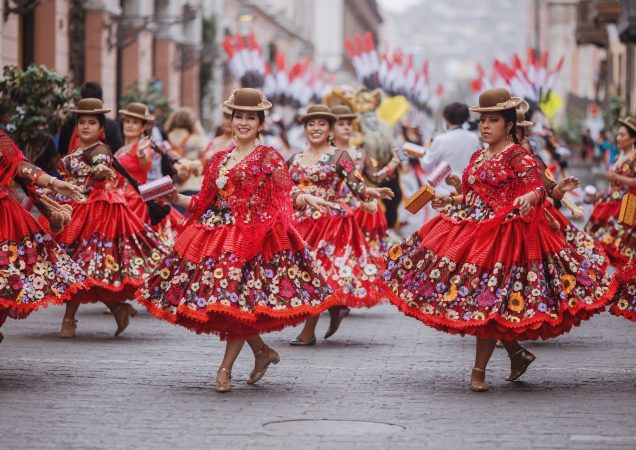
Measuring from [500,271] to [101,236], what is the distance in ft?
12.6

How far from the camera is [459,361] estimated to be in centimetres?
1055

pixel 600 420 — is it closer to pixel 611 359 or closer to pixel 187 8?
pixel 611 359

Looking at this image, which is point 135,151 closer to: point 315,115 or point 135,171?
point 135,171

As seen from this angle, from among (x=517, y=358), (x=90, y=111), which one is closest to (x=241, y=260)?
(x=517, y=358)

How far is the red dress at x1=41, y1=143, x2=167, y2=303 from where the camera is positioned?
37.8ft

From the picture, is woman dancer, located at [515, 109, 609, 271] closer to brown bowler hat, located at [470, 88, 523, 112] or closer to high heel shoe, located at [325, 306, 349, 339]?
brown bowler hat, located at [470, 88, 523, 112]

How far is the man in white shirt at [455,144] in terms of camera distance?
1520 centimetres

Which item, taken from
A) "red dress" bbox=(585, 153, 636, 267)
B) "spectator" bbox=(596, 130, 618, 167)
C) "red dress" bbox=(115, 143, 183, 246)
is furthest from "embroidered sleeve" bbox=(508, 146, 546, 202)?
"spectator" bbox=(596, 130, 618, 167)

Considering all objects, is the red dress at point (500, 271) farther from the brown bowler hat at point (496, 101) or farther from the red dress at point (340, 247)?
the red dress at point (340, 247)

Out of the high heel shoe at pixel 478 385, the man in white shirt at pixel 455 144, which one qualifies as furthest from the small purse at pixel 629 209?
the man in white shirt at pixel 455 144

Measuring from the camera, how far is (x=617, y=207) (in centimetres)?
1454

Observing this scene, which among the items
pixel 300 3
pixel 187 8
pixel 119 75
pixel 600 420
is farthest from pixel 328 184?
pixel 300 3

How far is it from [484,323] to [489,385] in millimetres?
682

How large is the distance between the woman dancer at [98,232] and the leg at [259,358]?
8.16 ft
